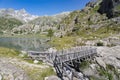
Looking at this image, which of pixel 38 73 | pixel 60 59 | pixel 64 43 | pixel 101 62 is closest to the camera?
pixel 38 73

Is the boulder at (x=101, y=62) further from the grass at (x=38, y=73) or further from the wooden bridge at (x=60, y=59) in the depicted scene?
the grass at (x=38, y=73)

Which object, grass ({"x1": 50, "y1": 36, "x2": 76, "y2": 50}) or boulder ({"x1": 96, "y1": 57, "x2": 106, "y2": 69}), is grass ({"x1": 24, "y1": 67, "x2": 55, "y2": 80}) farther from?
grass ({"x1": 50, "y1": 36, "x2": 76, "y2": 50})

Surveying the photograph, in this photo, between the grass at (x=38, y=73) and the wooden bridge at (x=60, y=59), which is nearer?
the grass at (x=38, y=73)

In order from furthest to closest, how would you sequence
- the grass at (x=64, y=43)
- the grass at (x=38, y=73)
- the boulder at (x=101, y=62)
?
1. the grass at (x=64, y=43)
2. the boulder at (x=101, y=62)
3. the grass at (x=38, y=73)

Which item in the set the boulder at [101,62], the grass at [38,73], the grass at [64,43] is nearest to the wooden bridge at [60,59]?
the grass at [38,73]

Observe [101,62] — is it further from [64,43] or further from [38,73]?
[64,43]

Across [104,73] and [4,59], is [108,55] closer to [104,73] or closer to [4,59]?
[104,73]

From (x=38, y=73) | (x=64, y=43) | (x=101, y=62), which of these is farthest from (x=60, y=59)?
(x=64, y=43)

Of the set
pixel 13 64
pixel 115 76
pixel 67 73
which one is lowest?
pixel 115 76

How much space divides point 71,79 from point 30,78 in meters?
10.5

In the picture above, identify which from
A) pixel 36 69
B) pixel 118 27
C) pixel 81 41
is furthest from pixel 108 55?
pixel 118 27

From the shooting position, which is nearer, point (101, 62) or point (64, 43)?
point (101, 62)

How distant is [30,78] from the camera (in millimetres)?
35969

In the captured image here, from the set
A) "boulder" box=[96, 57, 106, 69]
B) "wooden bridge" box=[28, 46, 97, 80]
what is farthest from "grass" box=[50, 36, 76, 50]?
"wooden bridge" box=[28, 46, 97, 80]
